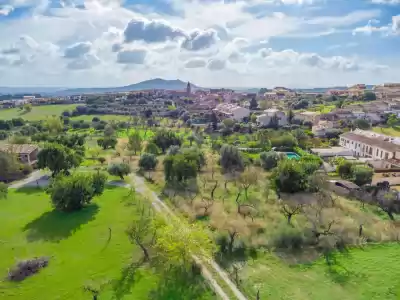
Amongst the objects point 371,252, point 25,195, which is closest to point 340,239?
point 371,252

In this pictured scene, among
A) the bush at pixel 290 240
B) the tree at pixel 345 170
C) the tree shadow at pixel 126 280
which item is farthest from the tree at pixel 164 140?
the tree shadow at pixel 126 280

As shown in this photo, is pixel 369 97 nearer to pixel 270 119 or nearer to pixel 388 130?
pixel 388 130

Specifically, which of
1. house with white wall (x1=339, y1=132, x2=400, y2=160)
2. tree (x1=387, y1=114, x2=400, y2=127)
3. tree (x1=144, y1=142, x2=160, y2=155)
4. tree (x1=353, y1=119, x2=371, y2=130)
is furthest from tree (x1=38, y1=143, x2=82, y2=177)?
tree (x1=387, y1=114, x2=400, y2=127)

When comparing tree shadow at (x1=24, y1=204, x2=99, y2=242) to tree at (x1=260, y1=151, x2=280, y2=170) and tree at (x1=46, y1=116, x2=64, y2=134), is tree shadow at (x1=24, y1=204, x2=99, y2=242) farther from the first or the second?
tree at (x1=46, y1=116, x2=64, y2=134)

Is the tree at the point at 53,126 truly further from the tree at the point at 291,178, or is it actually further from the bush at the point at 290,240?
the bush at the point at 290,240

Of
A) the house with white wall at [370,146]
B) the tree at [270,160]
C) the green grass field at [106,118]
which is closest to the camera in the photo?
the tree at [270,160]

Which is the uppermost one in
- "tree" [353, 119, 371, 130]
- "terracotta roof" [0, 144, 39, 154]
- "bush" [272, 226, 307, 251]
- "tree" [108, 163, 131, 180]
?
"tree" [353, 119, 371, 130]

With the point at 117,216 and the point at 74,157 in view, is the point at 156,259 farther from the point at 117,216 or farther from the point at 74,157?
the point at 74,157
